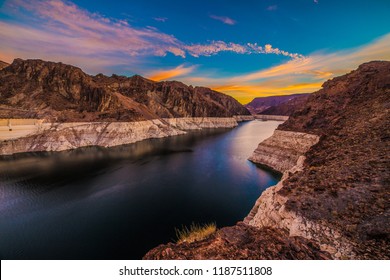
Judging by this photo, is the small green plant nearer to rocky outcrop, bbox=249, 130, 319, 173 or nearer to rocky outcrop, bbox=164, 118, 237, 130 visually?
rocky outcrop, bbox=249, 130, 319, 173

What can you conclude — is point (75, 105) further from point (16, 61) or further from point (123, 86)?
point (123, 86)

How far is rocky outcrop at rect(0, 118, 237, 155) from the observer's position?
217 ft

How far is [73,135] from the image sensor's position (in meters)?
75.3

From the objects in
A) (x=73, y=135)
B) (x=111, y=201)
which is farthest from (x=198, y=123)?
(x=111, y=201)

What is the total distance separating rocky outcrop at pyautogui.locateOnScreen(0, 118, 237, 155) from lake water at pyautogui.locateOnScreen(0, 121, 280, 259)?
10.9 meters

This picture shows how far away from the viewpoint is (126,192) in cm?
3428

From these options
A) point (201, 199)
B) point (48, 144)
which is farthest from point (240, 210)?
point (48, 144)

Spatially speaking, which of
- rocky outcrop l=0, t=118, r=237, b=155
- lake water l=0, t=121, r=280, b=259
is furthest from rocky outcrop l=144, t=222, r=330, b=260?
rocky outcrop l=0, t=118, r=237, b=155

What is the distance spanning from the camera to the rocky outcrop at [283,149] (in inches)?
1556

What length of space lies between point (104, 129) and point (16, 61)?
5070 centimetres

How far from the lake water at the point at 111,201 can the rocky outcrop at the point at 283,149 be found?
3.00 metres

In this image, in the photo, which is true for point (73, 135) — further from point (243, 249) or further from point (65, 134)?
point (243, 249)

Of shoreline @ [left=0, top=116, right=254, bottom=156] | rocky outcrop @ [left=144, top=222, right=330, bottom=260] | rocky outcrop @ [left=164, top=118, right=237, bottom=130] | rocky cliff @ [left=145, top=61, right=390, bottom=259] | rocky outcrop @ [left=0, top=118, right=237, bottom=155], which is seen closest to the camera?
rocky outcrop @ [left=144, top=222, right=330, bottom=260]

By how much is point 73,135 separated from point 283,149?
6851 centimetres
